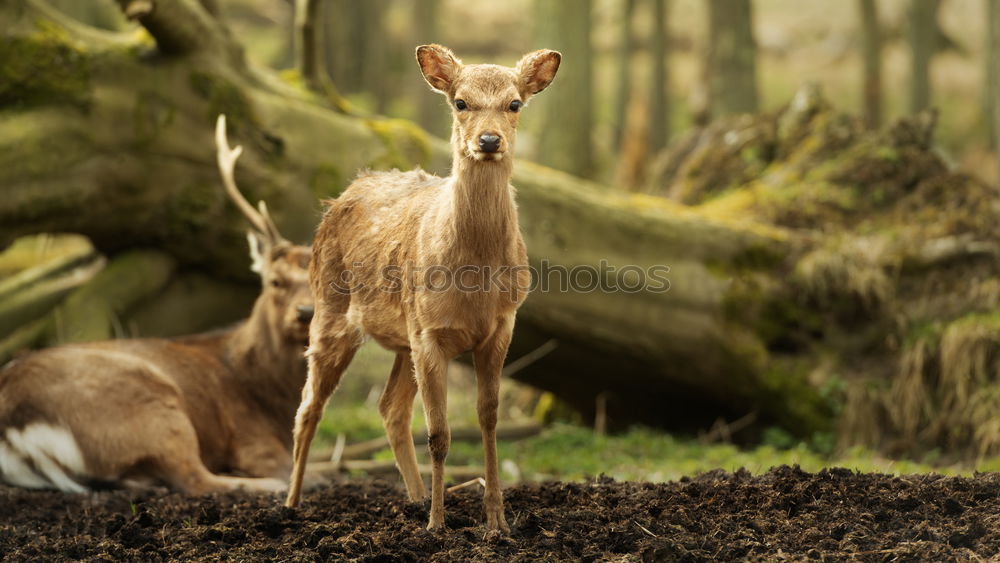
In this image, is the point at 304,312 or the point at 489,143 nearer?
the point at 489,143

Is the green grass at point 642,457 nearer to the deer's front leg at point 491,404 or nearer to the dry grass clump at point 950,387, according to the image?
the dry grass clump at point 950,387

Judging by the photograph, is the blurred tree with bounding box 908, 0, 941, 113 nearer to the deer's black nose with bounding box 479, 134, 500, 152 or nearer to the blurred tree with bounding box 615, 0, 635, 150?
the blurred tree with bounding box 615, 0, 635, 150

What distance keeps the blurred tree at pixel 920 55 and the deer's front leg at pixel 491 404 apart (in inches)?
741

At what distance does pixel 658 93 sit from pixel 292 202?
49.9ft

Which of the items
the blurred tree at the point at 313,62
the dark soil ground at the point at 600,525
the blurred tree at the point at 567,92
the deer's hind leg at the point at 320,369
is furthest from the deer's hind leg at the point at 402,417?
the blurred tree at the point at 567,92

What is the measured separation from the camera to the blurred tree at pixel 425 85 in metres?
18.8

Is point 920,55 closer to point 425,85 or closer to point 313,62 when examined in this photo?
point 425,85

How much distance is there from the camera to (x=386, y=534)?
4379mm

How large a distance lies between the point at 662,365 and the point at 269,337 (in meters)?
3.46

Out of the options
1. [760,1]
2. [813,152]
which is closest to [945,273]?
[813,152]

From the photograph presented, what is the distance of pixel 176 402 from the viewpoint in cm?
644

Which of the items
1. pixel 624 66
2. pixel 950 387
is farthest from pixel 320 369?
pixel 624 66

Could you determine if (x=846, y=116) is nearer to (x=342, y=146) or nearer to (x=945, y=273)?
(x=945, y=273)

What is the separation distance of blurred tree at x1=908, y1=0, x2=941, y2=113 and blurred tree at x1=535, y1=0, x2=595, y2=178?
34.4 feet
